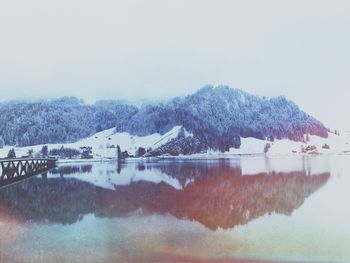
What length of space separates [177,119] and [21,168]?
157 cm

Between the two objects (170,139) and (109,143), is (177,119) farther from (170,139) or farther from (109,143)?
(109,143)

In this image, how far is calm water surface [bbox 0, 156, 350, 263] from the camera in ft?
15.4

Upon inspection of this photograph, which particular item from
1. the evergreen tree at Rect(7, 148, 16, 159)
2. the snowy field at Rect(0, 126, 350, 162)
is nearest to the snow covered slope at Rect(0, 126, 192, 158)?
the snowy field at Rect(0, 126, 350, 162)

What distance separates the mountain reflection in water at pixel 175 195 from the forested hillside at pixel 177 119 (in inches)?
13.7

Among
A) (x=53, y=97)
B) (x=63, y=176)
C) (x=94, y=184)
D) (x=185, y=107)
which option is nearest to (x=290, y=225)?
(x=185, y=107)

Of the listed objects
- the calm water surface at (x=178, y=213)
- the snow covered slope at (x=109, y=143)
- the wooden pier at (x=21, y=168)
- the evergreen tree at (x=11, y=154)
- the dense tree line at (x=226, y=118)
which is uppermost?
the dense tree line at (x=226, y=118)

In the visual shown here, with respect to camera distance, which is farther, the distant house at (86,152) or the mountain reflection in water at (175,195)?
the distant house at (86,152)

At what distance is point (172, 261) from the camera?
15.3 ft

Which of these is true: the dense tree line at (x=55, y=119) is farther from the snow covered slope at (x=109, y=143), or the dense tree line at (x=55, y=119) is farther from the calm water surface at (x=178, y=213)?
the calm water surface at (x=178, y=213)

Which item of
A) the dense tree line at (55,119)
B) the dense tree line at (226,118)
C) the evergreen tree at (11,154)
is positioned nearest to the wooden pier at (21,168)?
the evergreen tree at (11,154)

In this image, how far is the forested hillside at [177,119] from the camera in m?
5.00

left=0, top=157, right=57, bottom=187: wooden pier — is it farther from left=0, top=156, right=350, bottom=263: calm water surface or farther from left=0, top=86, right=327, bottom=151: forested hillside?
left=0, top=86, right=327, bottom=151: forested hillside

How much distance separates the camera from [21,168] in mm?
4941

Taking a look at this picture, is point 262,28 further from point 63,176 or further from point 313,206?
point 63,176
